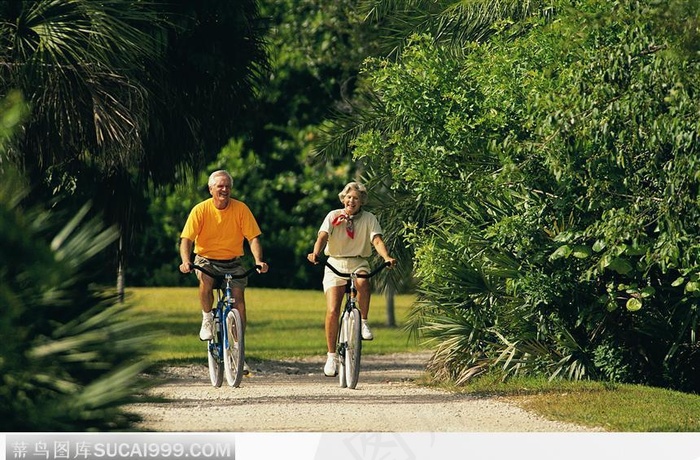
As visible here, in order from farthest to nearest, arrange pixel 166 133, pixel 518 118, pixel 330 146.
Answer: pixel 330 146, pixel 166 133, pixel 518 118

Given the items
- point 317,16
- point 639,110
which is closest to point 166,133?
point 639,110

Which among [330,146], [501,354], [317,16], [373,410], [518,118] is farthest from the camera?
[317,16]

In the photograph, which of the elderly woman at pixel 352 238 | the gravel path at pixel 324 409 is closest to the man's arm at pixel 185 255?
the gravel path at pixel 324 409

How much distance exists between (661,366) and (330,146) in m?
5.15

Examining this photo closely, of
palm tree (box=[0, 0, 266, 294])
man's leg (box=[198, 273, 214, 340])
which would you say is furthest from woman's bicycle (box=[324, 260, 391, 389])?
palm tree (box=[0, 0, 266, 294])

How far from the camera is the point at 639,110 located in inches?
405

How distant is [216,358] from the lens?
484 inches

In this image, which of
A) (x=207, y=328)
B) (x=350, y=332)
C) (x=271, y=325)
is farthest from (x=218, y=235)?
(x=271, y=325)

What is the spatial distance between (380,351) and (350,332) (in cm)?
732

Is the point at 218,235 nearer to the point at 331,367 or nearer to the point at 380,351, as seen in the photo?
the point at 331,367

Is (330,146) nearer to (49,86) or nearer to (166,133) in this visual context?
(166,133)

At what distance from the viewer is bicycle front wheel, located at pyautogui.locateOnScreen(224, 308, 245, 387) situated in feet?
38.5

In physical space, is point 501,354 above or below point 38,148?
below

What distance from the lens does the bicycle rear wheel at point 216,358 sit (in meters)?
12.2
